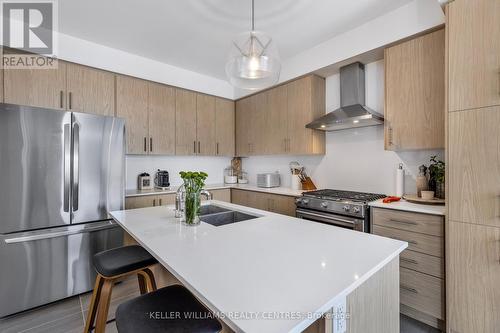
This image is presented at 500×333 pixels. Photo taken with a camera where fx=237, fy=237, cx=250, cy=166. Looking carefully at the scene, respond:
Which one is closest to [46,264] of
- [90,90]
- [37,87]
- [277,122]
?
[37,87]

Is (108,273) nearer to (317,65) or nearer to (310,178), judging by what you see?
(310,178)

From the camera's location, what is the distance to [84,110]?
105 inches

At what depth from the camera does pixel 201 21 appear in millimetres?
2377

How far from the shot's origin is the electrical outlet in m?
0.81

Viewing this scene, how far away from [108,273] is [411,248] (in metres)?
2.20

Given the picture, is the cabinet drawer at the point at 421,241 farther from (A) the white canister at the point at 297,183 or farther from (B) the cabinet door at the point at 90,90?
(B) the cabinet door at the point at 90,90

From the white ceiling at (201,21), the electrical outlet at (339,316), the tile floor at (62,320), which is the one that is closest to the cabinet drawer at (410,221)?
the tile floor at (62,320)

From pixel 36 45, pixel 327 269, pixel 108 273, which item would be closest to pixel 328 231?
pixel 327 269

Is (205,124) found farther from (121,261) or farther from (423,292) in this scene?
(423,292)

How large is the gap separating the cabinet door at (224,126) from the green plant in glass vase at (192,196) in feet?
7.78

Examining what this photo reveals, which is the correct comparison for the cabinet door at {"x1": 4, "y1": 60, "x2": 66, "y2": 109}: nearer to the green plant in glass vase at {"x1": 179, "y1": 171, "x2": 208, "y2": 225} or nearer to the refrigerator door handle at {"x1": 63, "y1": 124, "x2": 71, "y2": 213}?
the refrigerator door handle at {"x1": 63, "y1": 124, "x2": 71, "y2": 213}

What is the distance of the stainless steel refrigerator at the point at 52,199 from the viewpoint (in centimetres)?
197

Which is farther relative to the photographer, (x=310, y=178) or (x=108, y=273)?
(x=310, y=178)

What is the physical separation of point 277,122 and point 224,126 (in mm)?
1054
